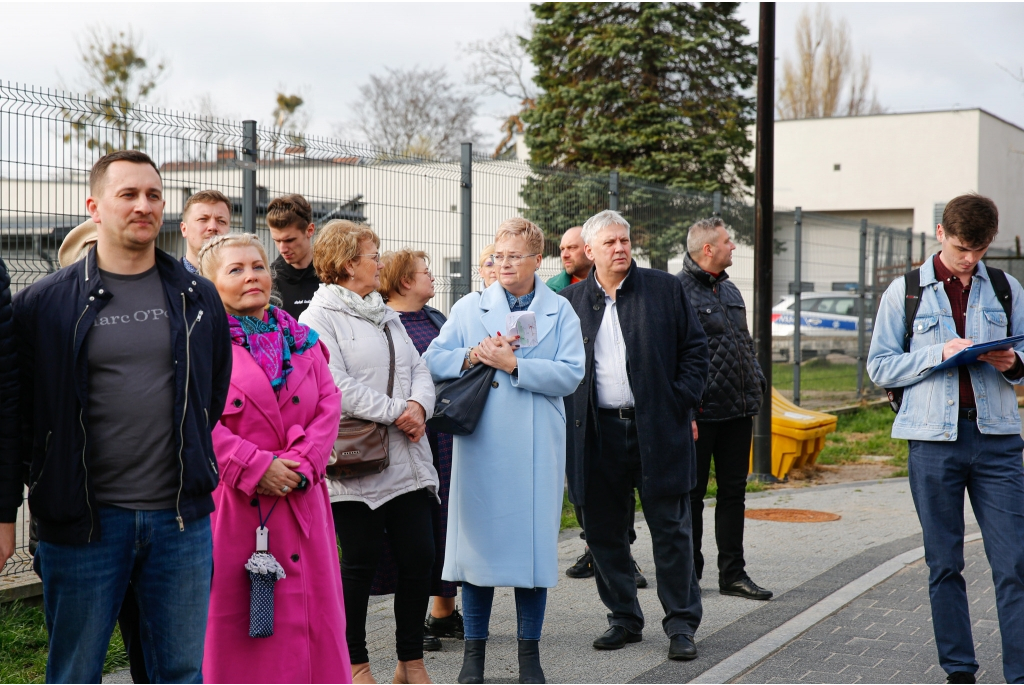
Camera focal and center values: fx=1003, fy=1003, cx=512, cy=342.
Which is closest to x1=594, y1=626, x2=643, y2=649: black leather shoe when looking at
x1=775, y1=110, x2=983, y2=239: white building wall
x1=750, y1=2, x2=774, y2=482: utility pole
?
x1=750, y1=2, x2=774, y2=482: utility pole

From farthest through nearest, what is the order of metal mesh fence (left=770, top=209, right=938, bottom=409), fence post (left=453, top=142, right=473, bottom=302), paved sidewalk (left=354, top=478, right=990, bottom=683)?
metal mesh fence (left=770, top=209, right=938, bottom=409), fence post (left=453, top=142, right=473, bottom=302), paved sidewalk (left=354, top=478, right=990, bottom=683)

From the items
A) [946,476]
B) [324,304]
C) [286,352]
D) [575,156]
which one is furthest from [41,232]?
[575,156]

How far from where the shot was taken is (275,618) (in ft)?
11.6

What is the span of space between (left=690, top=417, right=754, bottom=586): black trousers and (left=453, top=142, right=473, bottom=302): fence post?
248 cm

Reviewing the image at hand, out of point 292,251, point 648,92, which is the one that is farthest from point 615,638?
point 648,92

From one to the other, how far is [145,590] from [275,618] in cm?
53

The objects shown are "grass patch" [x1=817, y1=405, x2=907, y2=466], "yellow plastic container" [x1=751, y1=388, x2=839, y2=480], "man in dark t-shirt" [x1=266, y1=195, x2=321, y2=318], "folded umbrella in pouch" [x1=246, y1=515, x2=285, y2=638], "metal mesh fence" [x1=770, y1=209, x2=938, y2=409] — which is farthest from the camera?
A: "metal mesh fence" [x1=770, y1=209, x2=938, y2=409]

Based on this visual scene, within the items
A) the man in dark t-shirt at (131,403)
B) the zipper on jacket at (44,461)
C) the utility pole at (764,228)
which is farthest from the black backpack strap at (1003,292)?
the utility pole at (764,228)

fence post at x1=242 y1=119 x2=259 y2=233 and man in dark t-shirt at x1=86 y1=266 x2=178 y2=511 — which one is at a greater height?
fence post at x1=242 y1=119 x2=259 y2=233

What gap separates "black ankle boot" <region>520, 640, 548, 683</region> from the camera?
4.48 m

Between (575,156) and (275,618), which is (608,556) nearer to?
(275,618)

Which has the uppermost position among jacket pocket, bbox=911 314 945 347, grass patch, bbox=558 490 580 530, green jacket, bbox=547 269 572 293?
green jacket, bbox=547 269 572 293

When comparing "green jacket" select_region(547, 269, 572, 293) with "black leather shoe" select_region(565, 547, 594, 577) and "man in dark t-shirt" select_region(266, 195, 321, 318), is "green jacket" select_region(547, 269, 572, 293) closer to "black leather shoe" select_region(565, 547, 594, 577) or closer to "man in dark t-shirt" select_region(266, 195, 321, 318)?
"black leather shoe" select_region(565, 547, 594, 577)

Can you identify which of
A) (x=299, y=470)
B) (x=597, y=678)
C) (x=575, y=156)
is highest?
(x=575, y=156)
